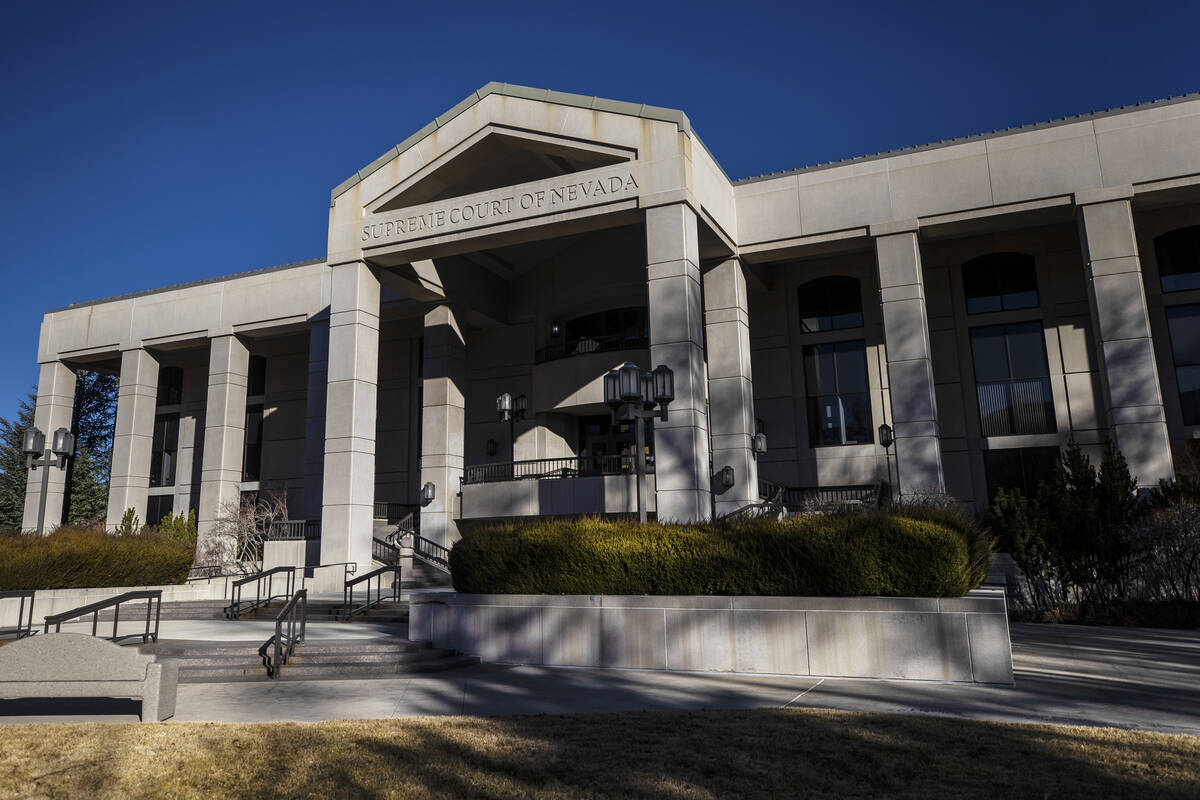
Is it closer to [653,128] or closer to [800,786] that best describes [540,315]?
[653,128]

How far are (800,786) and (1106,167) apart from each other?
21.0 meters

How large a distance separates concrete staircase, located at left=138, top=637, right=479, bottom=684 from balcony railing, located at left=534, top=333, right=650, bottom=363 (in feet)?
55.8

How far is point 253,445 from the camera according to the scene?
36469 millimetres

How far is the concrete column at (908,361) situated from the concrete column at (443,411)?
46.3 feet

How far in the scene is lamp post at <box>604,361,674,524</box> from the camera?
14273 millimetres

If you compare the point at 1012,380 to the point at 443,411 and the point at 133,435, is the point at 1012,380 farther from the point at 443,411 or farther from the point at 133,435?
the point at 133,435

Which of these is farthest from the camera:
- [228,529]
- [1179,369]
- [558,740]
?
[228,529]

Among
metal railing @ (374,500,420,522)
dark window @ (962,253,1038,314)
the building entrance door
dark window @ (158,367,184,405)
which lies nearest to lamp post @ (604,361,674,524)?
the building entrance door

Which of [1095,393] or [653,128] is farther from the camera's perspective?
[1095,393]

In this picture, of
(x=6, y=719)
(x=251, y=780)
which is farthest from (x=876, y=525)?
(x=6, y=719)

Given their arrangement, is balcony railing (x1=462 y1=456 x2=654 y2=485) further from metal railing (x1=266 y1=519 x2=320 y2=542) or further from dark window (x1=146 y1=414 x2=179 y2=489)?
dark window (x1=146 y1=414 x2=179 y2=489)

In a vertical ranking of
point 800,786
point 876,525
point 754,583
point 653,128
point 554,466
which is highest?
point 653,128

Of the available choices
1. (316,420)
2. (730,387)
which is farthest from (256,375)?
(730,387)

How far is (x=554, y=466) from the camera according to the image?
29.2m
